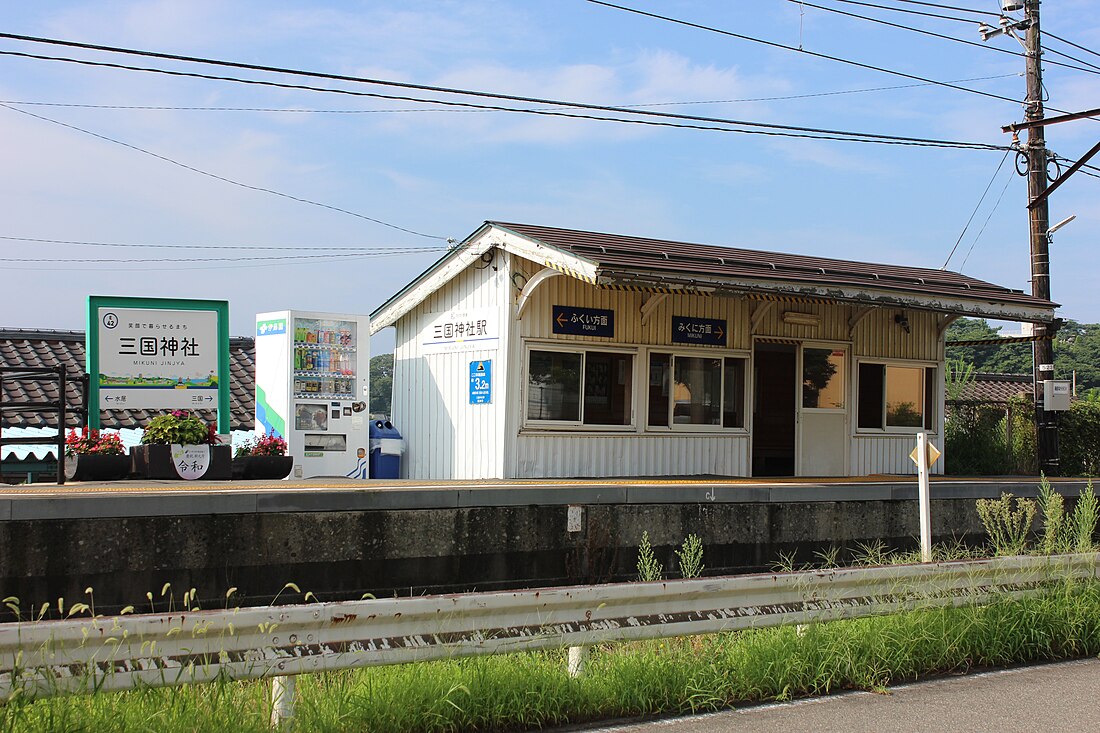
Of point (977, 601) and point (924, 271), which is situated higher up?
point (924, 271)

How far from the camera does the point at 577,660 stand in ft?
20.4

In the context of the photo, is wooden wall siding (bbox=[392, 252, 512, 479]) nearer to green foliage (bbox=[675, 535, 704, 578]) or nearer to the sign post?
green foliage (bbox=[675, 535, 704, 578])

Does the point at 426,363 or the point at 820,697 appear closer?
the point at 820,697

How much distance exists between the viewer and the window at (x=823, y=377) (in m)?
18.7

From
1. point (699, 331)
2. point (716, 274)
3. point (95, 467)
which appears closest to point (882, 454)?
point (699, 331)

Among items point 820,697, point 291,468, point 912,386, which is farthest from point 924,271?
point 820,697

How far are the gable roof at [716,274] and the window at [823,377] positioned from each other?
1.47m

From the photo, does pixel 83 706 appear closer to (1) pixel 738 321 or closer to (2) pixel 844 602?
Result: (2) pixel 844 602

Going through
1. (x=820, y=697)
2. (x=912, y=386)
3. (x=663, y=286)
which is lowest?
(x=820, y=697)

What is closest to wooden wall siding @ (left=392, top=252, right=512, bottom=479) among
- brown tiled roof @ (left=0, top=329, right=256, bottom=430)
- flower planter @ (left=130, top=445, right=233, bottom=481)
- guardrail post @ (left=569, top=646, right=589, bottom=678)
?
brown tiled roof @ (left=0, top=329, right=256, bottom=430)

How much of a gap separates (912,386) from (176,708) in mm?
17398

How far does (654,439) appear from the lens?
16859 millimetres

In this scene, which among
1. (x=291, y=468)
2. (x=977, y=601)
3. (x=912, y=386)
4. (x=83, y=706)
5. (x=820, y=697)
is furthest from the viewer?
(x=912, y=386)

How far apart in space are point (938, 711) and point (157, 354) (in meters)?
12.2
